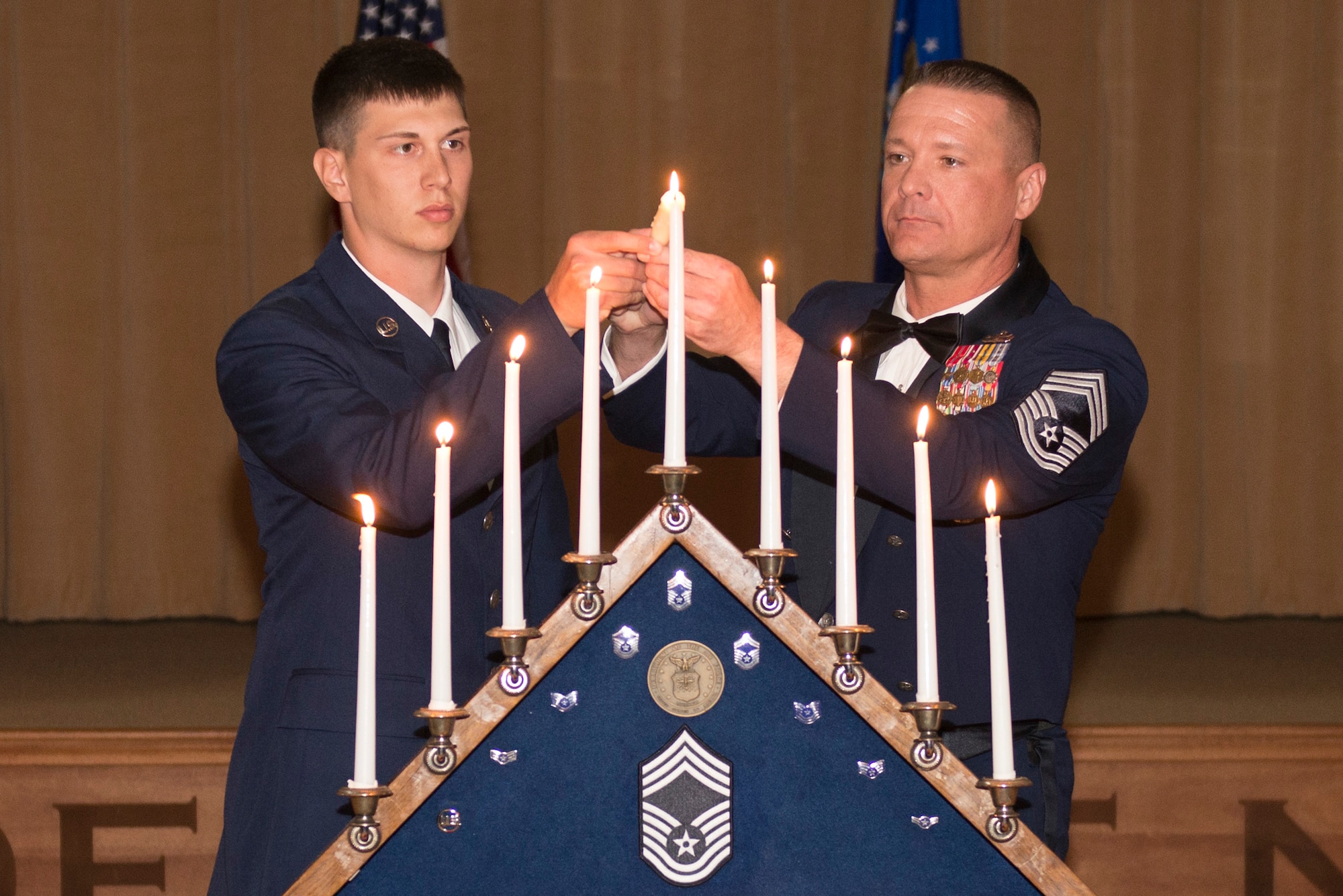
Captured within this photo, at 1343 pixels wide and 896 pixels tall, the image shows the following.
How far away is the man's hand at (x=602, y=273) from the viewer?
57.7 inches

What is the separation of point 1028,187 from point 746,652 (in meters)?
1.37

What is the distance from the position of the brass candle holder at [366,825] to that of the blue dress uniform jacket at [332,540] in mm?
534

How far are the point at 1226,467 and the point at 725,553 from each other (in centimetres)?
478

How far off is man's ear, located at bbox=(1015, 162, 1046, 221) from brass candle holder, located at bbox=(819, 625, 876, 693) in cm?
131

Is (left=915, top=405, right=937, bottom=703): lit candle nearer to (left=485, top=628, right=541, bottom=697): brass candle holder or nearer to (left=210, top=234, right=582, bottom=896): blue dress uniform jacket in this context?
(left=485, top=628, right=541, bottom=697): brass candle holder

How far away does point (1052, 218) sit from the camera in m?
5.23

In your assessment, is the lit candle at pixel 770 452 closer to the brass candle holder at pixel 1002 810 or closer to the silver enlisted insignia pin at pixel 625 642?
the silver enlisted insignia pin at pixel 625 642

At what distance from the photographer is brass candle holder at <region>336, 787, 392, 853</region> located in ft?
3.33

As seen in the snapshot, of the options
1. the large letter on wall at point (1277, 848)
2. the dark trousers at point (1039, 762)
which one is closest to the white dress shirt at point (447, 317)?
the dark trousers at point (1039, 762)

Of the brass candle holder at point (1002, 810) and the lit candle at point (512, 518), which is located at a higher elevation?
the lit candle at point (512, 518)

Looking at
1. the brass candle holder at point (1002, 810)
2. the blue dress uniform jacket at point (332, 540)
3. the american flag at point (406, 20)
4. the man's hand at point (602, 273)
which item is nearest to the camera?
the brass candle holder at point (1002, 810)

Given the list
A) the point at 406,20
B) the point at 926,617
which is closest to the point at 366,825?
the point at 926,617

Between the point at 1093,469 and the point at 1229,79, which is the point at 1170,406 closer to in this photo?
the point at 1229,79

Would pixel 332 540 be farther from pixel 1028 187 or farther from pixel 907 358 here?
pixel 1028 187
